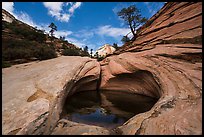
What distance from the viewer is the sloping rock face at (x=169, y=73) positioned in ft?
16.5

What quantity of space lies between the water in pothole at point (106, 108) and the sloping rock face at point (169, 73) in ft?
4.16

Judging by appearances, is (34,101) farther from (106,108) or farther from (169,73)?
(169,73)

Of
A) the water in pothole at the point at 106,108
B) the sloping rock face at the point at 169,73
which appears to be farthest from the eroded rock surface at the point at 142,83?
the water in pothole at the point at 106,108

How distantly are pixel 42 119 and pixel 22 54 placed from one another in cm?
1110

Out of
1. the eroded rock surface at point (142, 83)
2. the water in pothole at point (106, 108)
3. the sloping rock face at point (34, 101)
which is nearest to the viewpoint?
the sloping rock face at point (34, 101)

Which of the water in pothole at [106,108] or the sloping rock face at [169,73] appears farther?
the water in pothole at [106,108]

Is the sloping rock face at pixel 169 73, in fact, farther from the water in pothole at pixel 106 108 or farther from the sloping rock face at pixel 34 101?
the sloping rock face at pixel 34 101

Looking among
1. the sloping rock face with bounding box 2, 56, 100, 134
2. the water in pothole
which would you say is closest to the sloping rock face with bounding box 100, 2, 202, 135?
the water in pothole

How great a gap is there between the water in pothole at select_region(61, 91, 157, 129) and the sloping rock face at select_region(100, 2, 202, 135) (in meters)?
1.27

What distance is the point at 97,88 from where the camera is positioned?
15570mm

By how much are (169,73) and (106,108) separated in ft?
15.4

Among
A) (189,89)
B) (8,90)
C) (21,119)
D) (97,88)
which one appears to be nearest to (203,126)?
(189,89)

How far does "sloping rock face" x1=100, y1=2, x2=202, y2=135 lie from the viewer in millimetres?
5020

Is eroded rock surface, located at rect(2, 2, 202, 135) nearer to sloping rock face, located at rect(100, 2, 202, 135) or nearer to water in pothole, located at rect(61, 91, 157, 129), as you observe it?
sloping rock face, located at rect(100, 2, 202, 135)
